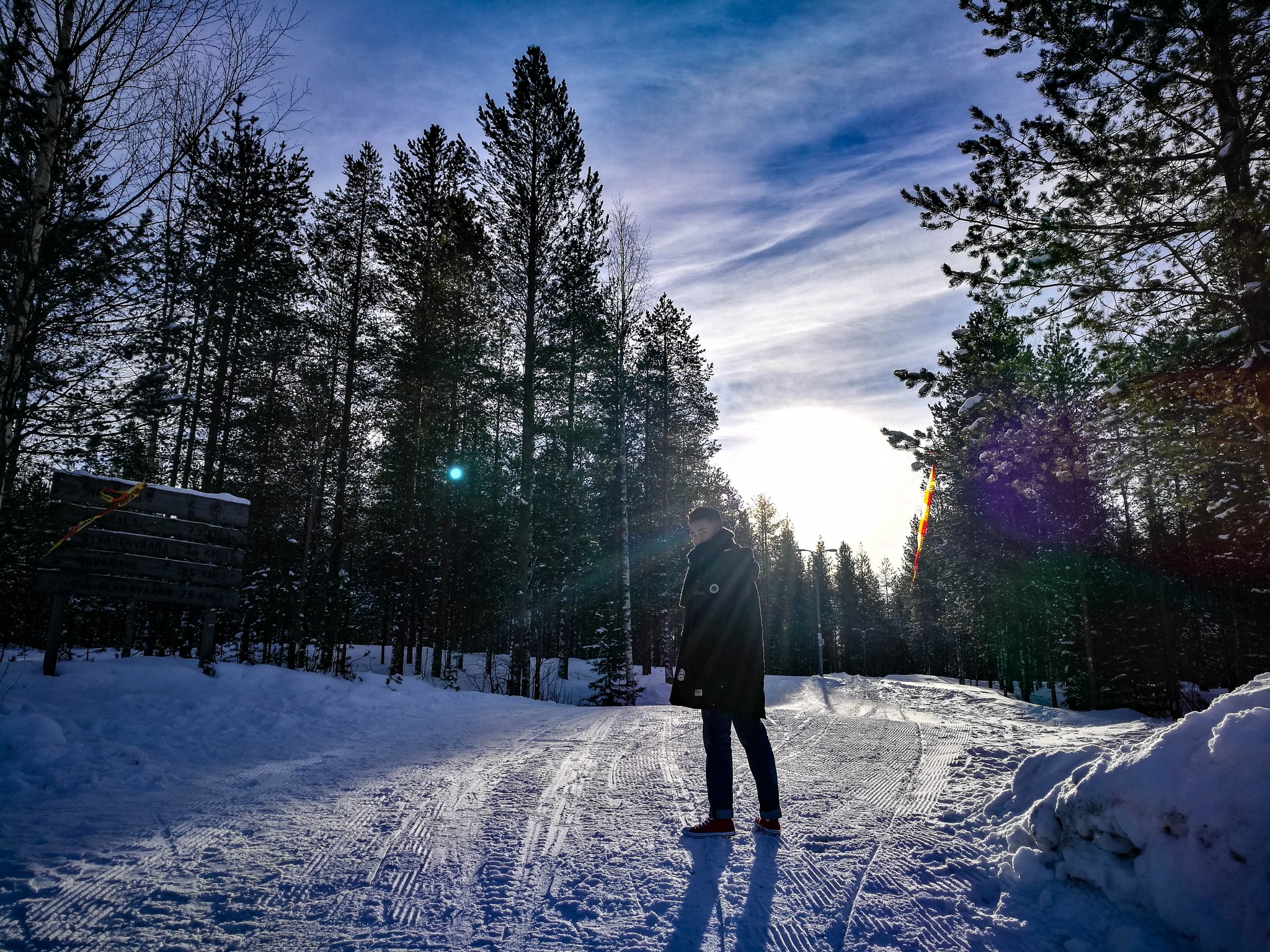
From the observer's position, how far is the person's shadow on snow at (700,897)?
8.03 ft

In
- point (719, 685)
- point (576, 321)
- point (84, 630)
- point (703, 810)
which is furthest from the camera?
point (576, 321)

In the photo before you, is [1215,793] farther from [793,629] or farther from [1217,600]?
[793,629]

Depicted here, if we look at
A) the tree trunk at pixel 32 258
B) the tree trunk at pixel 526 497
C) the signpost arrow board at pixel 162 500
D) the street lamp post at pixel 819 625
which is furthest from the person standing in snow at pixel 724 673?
the street lamp post at pixel 819 625

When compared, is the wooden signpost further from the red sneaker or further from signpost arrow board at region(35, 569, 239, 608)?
the red sneaker

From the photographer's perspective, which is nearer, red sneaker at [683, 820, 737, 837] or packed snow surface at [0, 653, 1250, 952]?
packed snow surface at [0, 653, 1250, 952]

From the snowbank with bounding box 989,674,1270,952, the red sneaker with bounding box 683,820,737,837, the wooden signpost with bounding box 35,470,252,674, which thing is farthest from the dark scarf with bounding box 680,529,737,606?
the wooden signpost with bounding box 35,470,252,674

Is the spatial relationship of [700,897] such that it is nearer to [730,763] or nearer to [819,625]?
[730,763]

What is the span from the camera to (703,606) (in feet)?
13.6

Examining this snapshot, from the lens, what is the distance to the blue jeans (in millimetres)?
3785

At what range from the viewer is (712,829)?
3717mm

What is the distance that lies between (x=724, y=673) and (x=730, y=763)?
55 cm

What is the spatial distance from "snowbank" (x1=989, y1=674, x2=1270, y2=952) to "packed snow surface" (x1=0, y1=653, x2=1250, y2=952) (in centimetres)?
4

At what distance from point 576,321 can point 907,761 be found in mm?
12938

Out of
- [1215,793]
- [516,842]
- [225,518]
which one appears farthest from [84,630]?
[1215,793]
